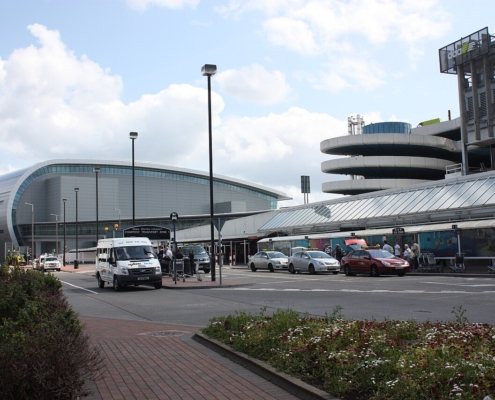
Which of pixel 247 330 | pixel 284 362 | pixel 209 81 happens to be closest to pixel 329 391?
pixel 284 362

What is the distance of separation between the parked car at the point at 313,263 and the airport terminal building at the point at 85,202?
222 feet

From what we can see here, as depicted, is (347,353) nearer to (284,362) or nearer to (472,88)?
(284,362)

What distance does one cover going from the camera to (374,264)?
101 ft

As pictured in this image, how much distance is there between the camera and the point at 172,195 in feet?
413

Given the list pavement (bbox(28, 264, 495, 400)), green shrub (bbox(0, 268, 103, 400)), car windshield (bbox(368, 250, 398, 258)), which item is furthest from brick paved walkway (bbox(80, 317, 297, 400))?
car windshield (bbox(368, 250, 398, 258))

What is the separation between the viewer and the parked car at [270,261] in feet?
138

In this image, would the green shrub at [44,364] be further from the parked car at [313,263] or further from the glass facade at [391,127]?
the glass facade at [391,127]

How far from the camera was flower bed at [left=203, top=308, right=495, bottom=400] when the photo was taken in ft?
17.5

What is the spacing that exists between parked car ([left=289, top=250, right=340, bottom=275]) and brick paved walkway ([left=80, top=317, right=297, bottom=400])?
24207 mm

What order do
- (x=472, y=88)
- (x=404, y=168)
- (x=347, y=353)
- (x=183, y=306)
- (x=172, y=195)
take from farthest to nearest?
(x=172, y=195) < (x=404, y=168) < (x=472, y=88) < (x=183, y=306) < (x=347, y=353)

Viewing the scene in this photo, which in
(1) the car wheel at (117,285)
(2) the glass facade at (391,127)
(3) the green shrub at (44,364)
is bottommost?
(1) the car wheel at (117,285)

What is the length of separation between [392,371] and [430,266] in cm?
2949

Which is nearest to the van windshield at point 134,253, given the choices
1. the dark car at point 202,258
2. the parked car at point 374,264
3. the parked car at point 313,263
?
the parked car at point 374,264

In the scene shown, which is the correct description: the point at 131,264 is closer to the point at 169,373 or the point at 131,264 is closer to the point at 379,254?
the point at 379,254
